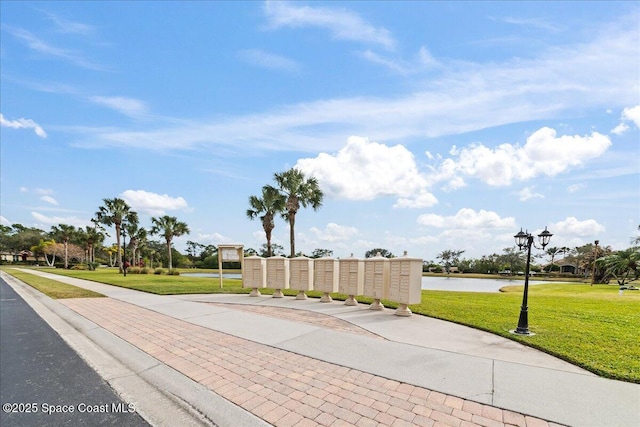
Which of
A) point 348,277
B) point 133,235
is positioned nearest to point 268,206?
point 348,277

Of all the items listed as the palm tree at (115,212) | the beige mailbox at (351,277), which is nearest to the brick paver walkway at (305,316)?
the beige mailbox at (351,277)

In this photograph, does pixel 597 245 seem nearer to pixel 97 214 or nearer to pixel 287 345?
pixel 287 345

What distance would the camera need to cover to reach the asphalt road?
3318mm

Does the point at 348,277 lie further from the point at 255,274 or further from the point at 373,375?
the point at 373,375

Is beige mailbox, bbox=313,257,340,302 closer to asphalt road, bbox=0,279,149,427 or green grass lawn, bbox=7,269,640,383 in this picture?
green grass lawn, bbox=7,269,640,383

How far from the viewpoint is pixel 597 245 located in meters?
32.1

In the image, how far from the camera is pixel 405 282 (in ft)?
25.3

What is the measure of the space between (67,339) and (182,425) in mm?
4862

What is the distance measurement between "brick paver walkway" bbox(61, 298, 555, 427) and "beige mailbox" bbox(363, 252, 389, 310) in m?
3.82

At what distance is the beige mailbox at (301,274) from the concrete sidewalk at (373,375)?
→ 3057mm

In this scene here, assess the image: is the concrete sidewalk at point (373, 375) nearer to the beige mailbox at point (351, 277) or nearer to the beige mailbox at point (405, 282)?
the beige mailbox at point (405, 282)

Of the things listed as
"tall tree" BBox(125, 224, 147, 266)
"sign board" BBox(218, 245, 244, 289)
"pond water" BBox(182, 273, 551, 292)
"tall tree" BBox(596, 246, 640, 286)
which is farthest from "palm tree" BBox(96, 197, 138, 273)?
"tall tree" BBox(596, 246, 640, 286)

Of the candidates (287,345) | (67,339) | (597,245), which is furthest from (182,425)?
(597,245)

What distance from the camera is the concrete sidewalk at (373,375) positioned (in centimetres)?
318
